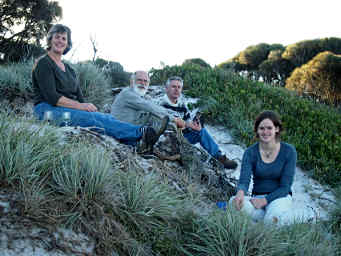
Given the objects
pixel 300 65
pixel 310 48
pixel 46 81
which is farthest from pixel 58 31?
pixel 310 48

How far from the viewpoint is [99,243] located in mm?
2141

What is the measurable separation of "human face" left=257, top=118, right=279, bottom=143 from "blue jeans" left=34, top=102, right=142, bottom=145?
4.39ft

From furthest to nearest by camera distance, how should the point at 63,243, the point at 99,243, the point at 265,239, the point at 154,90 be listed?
the point at 154,90, the point at 265,239, the point at 99,243, the point at 63,243

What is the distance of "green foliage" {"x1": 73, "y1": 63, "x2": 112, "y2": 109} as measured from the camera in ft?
22.8

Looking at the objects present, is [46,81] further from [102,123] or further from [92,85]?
[92,85]

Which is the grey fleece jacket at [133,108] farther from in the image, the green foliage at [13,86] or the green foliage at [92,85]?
the green foliage at [92,85]

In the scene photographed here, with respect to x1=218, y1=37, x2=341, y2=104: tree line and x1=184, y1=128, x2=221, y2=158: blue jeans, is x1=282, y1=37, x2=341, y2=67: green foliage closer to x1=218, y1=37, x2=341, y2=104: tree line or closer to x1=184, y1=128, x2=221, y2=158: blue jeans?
x1=218, y1=37, x2=341, y2=104: tree line

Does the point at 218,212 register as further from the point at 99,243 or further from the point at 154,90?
the point at 154,90

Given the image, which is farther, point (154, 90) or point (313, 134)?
point (154, 90)

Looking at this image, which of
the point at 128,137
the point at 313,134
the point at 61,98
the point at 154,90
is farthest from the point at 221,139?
the point at 61,98

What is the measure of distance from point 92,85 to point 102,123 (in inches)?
131

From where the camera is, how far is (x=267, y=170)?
134 inches

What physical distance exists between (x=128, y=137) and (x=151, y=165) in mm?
573

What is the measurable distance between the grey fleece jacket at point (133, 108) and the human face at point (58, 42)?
0.92 metres
